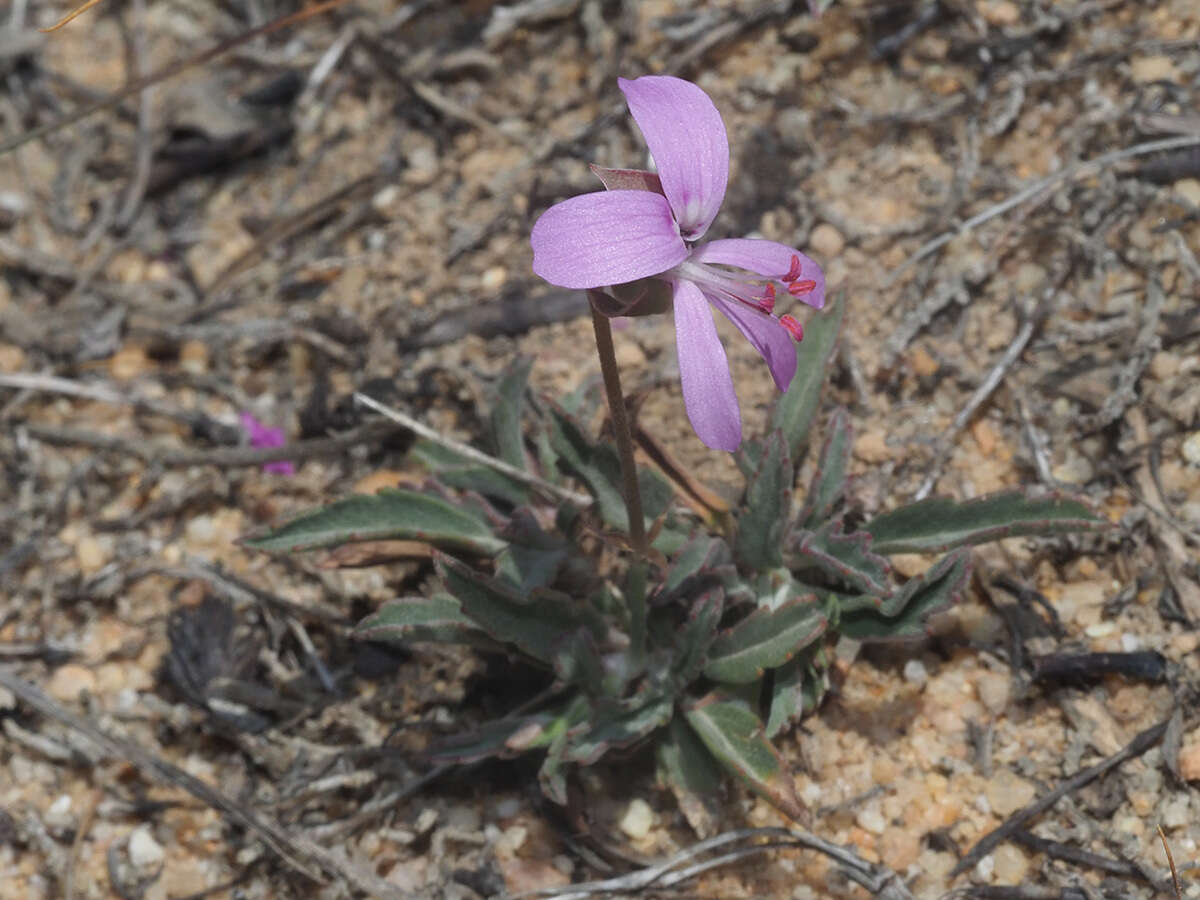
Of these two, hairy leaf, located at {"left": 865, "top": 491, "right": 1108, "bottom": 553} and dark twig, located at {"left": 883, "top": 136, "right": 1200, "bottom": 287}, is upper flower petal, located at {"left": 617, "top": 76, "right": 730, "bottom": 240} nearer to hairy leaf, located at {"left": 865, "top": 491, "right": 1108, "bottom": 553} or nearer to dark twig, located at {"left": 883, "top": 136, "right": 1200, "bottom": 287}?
hairy leaf, located at {"left": 865, "top": 491, "right": 1108, "bottom": 553}

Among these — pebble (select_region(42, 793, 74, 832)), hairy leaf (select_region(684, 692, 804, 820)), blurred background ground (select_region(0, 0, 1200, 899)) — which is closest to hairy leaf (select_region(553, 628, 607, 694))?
hairy leaf (select_region(684, 692, 804, 820))

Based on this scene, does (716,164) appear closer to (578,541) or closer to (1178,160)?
(578,541)

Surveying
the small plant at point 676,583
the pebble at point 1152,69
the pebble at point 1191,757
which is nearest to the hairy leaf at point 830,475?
the small plant at point 676,583

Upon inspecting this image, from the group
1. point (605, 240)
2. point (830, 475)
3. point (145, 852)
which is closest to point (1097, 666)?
point (830, 475)

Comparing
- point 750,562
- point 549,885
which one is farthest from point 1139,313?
point 549,885

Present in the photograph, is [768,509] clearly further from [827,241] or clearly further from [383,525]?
[827,241]

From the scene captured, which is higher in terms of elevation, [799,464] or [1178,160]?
[1178,160]

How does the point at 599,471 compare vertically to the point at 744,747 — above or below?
above
